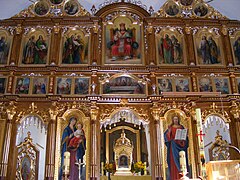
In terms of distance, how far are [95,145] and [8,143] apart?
2978 mm

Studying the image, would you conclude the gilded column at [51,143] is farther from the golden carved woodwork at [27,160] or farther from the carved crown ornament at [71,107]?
the golden carved woodwork at [27,160]

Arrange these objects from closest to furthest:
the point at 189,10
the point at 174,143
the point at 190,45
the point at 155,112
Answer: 1. the point at 174,143
2. the point at 155,112
3. the point at 190,45
4. the point at 189,10

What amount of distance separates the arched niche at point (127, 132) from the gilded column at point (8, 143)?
3.16 m

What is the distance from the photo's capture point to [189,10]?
1577cm

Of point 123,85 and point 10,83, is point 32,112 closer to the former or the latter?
point 10,83

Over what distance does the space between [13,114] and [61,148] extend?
2.14 meters

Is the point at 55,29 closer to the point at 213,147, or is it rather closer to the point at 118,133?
the point at 118,133

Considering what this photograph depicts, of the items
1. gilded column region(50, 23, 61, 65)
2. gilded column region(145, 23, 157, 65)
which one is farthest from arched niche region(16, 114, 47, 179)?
gilded column region(145, 23, 157, 65)

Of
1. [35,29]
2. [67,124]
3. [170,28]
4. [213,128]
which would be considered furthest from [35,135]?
[170,28]

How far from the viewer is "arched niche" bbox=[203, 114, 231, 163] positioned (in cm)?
1332

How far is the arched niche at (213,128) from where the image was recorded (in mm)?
13320

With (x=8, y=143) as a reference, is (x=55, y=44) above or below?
above

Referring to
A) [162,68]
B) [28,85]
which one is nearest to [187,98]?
[162,68]

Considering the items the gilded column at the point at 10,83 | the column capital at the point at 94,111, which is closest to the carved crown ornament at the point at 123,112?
the column capital at the point at 94,111
